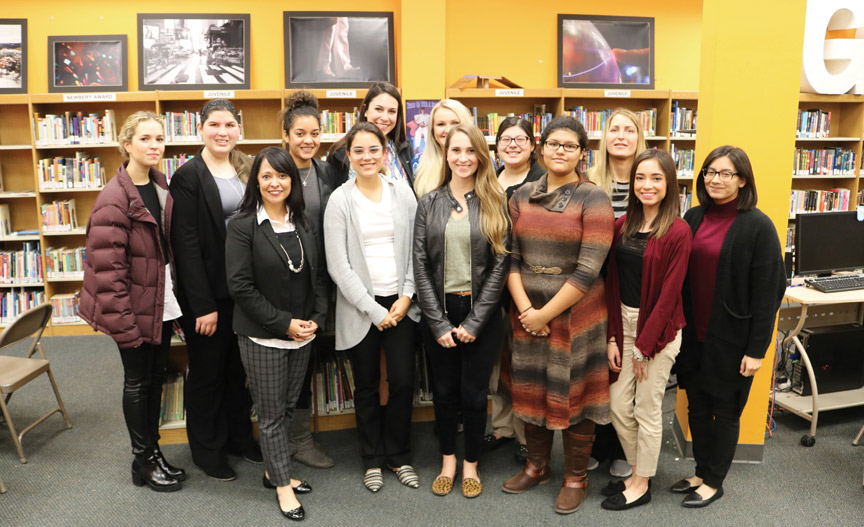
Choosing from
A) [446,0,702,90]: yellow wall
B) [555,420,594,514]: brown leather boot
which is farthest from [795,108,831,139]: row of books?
[555,420,594,514]: brown leather boot

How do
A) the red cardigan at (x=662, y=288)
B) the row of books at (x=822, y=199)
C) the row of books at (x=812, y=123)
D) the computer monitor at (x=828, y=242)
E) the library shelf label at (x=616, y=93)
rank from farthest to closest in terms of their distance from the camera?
the row of books at (x=822, y=199)
the row of books at (x=812, y=123)
the library shelf label at (x=616, y=93)
the computer monitor at (x=828, y=242)
the red cardigan at (x=662, y=288)

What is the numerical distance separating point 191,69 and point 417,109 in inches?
87.3

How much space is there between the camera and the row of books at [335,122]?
213 inches

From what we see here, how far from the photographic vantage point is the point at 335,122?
545 cm

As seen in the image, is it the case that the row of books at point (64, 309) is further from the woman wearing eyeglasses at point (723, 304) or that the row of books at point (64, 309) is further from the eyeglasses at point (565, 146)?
the woman wearing eyeglasses at point (723, 304)

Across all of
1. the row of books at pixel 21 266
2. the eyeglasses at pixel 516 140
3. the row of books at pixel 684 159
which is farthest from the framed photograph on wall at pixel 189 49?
the row of books at pixel 684 159

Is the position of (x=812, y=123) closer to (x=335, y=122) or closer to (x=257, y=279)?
(x=335, y=122)

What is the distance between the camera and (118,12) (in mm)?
5500

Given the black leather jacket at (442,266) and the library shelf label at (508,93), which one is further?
the library shelf label at (508,93)

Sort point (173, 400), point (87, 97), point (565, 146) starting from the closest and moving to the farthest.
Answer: point (565, 146) < point (173, 400) < point (87, 97)

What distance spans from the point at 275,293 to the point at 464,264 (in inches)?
32.3

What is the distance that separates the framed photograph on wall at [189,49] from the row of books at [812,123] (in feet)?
18.4

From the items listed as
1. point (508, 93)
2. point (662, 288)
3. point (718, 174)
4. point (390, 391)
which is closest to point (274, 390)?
point (390, 391)

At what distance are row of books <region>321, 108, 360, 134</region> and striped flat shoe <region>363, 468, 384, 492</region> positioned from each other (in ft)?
11.5
